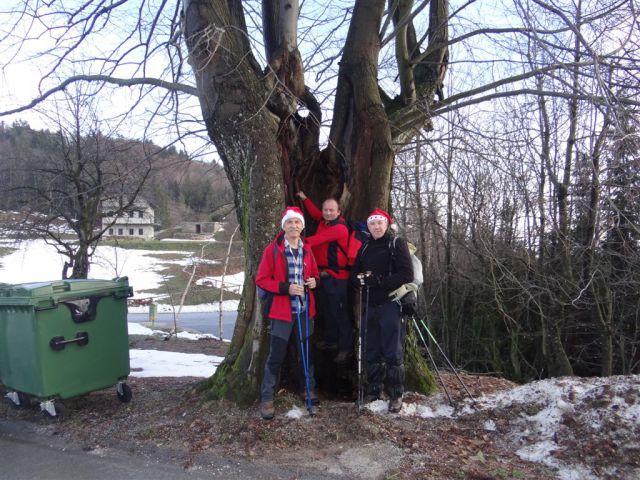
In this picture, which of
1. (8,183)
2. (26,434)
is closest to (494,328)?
(26,434)

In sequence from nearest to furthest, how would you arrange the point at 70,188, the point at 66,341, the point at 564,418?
the point at 564,418
the point at 66,341
the point at 70,188

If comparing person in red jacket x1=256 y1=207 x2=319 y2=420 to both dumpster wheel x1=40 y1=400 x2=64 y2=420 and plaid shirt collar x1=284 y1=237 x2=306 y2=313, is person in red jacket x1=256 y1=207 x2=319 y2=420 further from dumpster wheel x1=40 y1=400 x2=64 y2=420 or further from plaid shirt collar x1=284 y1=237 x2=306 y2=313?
dumpster wheel x1=40 y1=400 x2=64 y2=420

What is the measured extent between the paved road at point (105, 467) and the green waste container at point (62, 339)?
724 millimetres

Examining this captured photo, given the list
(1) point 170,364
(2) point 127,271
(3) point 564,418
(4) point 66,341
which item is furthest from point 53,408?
(2) point 127,271

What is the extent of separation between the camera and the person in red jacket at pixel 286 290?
4.67 metres

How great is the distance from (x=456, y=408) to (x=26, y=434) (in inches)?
162

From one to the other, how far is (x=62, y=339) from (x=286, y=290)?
236cm

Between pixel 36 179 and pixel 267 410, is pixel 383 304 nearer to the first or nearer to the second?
pixel 267 410

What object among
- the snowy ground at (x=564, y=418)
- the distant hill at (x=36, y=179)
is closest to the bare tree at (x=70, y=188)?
the distant hill at (x=36, y=179)

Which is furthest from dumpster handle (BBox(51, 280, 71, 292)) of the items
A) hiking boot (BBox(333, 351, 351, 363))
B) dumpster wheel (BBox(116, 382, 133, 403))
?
hiking boot (BBox(333, 351, 351, 363))

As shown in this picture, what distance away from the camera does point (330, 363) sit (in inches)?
218

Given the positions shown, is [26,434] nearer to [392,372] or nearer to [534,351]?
[392,372]

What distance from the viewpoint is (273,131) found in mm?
5328

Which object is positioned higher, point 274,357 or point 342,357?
point 274,357
